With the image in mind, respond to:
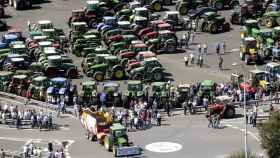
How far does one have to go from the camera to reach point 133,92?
81438 mm

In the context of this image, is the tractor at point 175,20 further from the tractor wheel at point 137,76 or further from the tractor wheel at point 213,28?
the tractor wheel at point 137,76

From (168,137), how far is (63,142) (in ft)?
26.1

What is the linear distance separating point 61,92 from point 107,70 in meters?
7.66

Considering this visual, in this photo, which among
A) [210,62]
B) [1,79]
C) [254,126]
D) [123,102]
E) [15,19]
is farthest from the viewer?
[15,19]

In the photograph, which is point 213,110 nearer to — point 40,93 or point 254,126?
point 254,126

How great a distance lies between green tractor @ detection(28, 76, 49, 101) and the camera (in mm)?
82250

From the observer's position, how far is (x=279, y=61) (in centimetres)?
9050

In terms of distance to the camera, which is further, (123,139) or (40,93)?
(40,93)

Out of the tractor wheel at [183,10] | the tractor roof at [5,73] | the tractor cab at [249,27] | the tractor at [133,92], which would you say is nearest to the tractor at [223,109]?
the tractor at [133,92]

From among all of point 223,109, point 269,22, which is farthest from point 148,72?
point 269,22

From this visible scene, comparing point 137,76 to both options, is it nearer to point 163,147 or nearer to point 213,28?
point 213,28

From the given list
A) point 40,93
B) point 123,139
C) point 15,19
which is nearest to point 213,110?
point 123,139

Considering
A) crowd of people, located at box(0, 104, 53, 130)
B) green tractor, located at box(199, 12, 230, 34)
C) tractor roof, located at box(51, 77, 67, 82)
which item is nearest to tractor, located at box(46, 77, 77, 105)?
tractor roof, located at box(51, 77, 67, 82)

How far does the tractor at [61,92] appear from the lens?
265 feet
